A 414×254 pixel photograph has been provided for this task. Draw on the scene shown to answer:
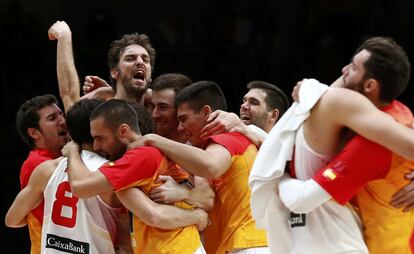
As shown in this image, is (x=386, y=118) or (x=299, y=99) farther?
(x=299, y=99)

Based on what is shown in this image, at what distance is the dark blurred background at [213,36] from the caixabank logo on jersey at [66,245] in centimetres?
574

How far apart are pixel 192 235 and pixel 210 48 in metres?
6.79

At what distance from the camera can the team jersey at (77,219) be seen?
4.85 m

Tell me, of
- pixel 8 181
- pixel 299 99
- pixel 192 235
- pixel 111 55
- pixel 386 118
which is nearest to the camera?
pixel 386 118

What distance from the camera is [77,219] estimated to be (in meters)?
4.89

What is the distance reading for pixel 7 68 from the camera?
10.8 m

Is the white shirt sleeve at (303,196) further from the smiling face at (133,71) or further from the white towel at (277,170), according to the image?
the smiling face at (133,71)

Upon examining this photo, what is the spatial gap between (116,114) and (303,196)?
1.24 meters

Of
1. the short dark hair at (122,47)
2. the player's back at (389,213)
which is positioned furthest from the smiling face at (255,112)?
the player's back at (389,213)

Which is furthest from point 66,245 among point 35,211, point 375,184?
point 375,184

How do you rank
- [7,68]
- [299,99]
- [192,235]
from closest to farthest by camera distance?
1. [299,99]
2. [192,235]
3. [7,68]

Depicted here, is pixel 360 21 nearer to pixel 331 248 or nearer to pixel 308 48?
pixel 308 48

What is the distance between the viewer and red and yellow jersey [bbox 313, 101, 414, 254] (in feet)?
13.1

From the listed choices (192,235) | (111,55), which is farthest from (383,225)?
(111,55)
